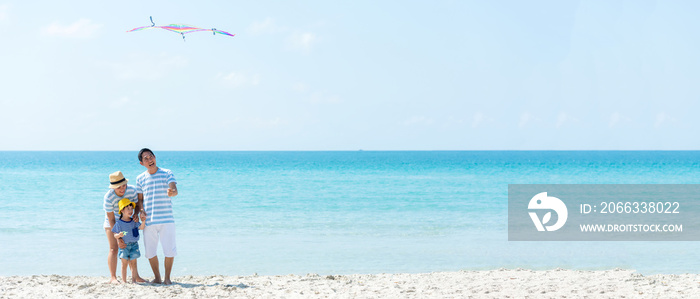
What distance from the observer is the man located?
5.62m

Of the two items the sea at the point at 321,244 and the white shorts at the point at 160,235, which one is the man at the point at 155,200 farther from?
the sea at the point at 321,244

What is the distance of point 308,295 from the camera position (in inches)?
233

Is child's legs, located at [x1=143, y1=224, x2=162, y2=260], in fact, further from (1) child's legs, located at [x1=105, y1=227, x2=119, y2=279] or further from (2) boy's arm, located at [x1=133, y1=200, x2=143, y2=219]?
(1) child's legs, located at [x1=105, y1=227, x2=119, y2=279]

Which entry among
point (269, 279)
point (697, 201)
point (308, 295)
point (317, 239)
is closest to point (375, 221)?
point (317, 239)

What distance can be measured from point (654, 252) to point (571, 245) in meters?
1.25

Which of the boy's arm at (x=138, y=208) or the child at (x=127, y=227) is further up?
the boy's arm at (x=138, y=208)

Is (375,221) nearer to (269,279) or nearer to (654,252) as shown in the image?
(654,252)

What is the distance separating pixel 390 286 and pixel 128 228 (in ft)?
8.98

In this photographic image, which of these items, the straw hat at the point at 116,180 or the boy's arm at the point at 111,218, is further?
the boy's arm at the point at 111,218

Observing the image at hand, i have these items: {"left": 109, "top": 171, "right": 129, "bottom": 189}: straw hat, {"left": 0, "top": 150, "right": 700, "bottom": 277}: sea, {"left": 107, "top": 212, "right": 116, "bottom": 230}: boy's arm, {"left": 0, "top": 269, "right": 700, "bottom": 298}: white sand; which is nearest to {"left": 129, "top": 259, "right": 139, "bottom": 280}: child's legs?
{"left": 0, "top": 269, "right": 700, "bottom": 298}: white sand

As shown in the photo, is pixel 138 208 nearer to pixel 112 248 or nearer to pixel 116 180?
pixel 116 180

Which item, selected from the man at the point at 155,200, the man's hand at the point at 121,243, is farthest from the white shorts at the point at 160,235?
the man's hand at the point at 121,243

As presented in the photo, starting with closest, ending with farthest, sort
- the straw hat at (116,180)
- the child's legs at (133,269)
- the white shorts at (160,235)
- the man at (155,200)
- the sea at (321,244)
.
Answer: the straw hat at (116,180)
the man at (155,200)
the white shorts at (160,235)
the child's legs at (133,269)
the sea at (321,244)

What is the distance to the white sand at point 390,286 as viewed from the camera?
5.83 m
